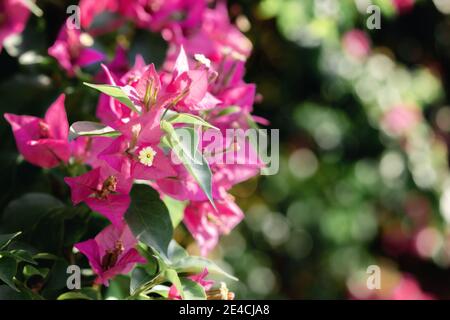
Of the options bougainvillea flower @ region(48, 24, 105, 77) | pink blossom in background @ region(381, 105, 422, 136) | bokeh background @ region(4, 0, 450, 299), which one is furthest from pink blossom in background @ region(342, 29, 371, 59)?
bougainvillea flower @ region(48, 24, 105, 77)

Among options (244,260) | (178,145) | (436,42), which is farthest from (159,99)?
(436,42)

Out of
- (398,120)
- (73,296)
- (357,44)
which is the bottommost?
(73,296)

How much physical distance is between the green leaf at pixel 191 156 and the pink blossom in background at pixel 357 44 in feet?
4.62

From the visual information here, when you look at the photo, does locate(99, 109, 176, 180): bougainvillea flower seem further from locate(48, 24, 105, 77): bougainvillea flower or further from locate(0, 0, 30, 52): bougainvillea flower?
locate(0, 0, 30, 52): bougainvillea flower

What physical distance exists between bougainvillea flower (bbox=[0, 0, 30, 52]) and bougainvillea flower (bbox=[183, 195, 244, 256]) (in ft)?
1.41

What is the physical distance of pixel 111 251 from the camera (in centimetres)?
90

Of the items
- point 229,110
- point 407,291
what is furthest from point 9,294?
point 407,291

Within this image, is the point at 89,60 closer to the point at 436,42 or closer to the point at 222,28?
the point at 222,28

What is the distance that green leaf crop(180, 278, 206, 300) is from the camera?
87 centimetres

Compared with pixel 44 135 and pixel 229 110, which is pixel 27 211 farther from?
pixel 229 110

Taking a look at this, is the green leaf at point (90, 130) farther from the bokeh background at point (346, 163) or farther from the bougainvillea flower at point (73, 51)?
the bokeh background at point (346, 163)

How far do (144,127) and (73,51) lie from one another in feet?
1.23

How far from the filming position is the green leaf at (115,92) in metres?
0.80
